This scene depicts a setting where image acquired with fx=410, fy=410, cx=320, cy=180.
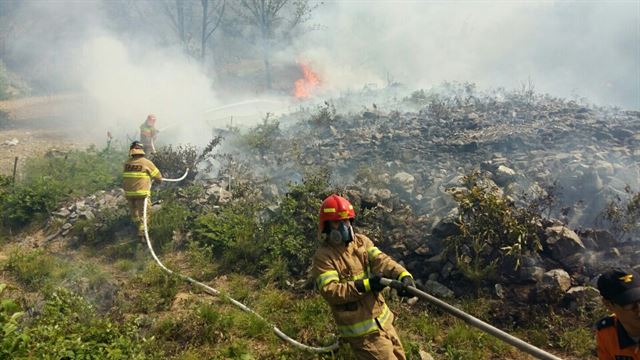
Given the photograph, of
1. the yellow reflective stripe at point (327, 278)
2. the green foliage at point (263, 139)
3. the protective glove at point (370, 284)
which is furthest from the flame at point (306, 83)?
the protective glove at point (370, 284)

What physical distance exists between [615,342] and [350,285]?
1.72 meters

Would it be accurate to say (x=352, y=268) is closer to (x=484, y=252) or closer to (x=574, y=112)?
(x=484, y=252)

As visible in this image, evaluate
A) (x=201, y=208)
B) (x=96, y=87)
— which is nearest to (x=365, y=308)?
(x=201, y=208)

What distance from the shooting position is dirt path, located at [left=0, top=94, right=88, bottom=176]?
1385cm

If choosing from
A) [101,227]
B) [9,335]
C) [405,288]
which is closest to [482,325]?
[405,288]

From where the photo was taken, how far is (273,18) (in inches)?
1115

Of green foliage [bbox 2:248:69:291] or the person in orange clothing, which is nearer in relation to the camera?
→ the person in orange clothing

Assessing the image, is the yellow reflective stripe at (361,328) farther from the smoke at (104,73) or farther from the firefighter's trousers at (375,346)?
the smoke at (104,73)

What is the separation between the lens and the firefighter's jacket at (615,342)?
2.43 m

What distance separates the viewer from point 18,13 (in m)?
33.3

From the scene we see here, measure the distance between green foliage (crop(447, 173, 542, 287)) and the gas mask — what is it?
2437mm

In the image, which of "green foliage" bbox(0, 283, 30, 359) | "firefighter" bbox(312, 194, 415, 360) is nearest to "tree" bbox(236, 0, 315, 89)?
"firefighter" bbox(312, 194, 415, 360)

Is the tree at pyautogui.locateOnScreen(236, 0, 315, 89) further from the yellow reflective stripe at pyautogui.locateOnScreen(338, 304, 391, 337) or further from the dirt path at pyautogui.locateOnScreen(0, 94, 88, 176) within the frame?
the yellow reflective stripe at pyautogui.locateOnScreen(338, 304, 391, 337)

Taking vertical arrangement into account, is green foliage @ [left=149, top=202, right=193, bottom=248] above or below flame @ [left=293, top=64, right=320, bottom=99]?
below
